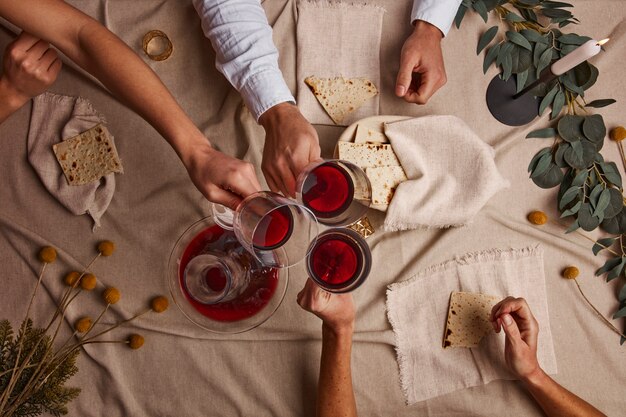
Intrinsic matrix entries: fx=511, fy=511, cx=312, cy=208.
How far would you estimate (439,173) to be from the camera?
131cm

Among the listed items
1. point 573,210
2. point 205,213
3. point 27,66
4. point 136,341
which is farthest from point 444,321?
point 27,66

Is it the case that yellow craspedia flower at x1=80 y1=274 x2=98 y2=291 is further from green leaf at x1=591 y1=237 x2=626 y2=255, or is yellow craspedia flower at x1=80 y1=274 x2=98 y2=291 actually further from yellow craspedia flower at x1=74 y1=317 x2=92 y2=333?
green leaf at x1=591 y1=237 x2=626 y2=255

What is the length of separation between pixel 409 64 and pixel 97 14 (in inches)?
33.4

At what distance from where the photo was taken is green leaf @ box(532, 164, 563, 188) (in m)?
1.42

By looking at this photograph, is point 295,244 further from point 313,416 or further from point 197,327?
point 313,416

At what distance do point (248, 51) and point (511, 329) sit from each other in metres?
0.93

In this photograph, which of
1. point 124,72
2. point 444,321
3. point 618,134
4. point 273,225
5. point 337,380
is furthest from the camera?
point 618,134

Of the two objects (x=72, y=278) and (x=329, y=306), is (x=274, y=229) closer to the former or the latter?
(x=329, y=306)

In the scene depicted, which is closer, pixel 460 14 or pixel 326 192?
pixel 326 192

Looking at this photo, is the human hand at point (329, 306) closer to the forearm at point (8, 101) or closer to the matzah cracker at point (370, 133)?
the matzah cracker at point (370, 133)

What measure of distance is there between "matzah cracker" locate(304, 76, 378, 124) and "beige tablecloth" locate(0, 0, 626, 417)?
0.16ft

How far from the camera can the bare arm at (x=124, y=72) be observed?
1.08 meters

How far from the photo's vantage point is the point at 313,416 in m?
1.33

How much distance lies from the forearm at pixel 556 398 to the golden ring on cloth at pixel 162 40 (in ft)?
4.14
